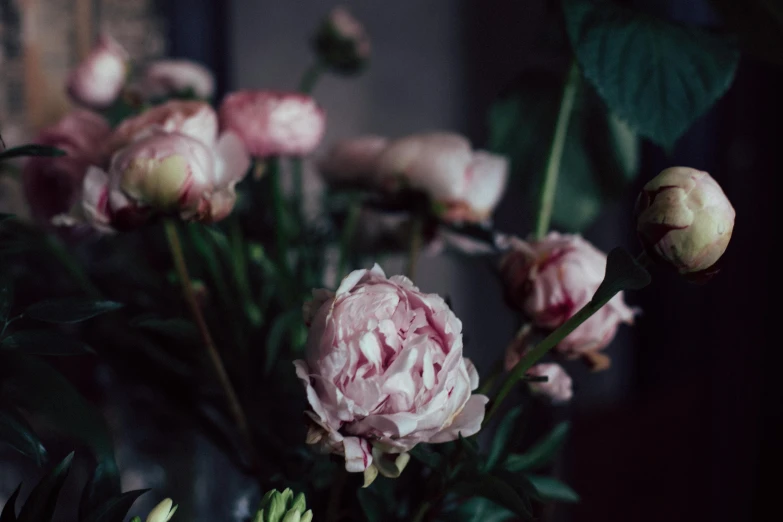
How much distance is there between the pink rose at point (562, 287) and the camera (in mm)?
290

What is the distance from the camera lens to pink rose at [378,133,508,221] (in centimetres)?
40

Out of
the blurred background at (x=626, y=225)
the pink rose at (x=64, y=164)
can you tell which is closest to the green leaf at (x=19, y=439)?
the pink rose at (x=64, y=164)

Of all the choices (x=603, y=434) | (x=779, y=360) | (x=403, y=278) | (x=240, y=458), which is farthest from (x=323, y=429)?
(x=779, y=360)

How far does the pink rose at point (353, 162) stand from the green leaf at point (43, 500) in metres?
0.26

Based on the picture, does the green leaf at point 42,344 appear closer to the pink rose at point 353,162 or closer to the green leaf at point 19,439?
the green leaf at point 19,439

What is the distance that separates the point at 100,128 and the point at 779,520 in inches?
41.5

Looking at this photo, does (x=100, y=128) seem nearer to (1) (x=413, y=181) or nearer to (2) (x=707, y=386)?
(1) (x=413, y=181)

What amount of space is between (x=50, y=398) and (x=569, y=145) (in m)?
0.41

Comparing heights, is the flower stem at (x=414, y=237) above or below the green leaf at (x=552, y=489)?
above

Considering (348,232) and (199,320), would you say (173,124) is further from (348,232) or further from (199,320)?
(348,232)

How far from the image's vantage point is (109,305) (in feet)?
0.88

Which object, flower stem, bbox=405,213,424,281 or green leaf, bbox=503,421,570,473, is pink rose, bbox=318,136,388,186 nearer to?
flower stem, bbox=405,213,424,281

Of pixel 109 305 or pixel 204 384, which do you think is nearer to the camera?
pixel 109 305

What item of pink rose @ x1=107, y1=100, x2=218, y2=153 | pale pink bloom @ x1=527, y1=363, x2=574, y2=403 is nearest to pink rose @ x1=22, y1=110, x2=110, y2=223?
pink rose @ x1=107, y1=100, x2=218, y2=153
